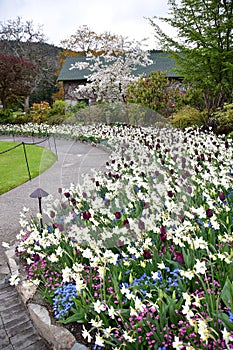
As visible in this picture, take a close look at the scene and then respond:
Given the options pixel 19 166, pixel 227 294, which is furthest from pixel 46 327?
pixel 19 166

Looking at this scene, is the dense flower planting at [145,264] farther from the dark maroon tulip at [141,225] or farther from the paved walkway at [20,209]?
the paved walkway at [20,209]

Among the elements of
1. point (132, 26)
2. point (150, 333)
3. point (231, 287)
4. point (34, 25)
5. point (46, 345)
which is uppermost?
point (34, 25)

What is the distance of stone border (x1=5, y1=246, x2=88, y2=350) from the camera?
1981 millimetres

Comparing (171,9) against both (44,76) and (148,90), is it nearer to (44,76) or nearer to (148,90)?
(148,90)

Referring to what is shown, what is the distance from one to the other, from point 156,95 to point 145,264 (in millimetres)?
10804

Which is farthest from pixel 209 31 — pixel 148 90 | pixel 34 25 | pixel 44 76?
pixel 34 25

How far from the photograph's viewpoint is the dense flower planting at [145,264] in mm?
1686

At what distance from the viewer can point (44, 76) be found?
31875mm

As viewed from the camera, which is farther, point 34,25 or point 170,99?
A: point 34,25

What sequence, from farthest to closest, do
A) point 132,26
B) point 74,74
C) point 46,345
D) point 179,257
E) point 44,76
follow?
point 44,76
point 74,74
point 132,26
point 46,345
point 179,257

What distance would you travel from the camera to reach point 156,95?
12250 mm

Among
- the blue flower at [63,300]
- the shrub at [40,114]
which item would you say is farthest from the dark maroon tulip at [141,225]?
the shrub at [40,114]

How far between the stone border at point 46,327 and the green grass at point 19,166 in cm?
182

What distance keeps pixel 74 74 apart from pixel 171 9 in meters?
15.0
